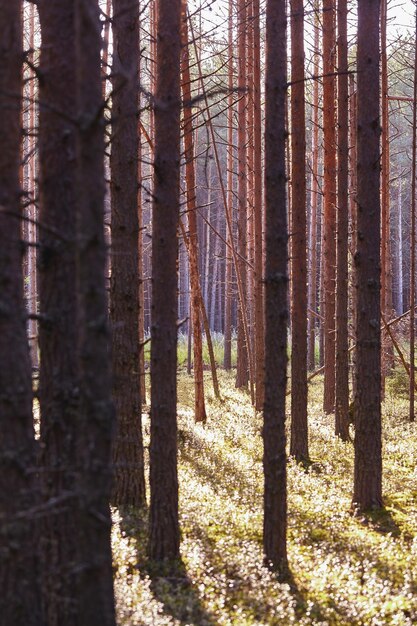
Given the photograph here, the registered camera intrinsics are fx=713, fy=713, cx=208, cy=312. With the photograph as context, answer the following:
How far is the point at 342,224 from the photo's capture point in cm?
1396

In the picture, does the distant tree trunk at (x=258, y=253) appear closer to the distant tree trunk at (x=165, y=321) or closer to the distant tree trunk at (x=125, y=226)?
the distant tree trunk at (x=125, y=226)

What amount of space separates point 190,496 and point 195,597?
128 inches

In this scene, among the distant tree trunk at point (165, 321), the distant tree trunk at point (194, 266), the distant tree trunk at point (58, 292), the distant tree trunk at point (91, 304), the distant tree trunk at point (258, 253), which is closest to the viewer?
the distant tree trunk at point (91, 304)

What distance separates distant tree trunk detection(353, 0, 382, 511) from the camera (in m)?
9.29

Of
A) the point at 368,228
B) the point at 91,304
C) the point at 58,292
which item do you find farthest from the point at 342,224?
the point at 91,304

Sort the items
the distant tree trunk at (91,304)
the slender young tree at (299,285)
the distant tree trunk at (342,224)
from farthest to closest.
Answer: the distant tree trunk at (342,224), the slender young tree at (299,285), the distant tree trunk at (91,304)

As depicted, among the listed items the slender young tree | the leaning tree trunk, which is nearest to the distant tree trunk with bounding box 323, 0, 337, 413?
the leaning tree trunk

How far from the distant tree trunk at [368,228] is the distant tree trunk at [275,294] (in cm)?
206

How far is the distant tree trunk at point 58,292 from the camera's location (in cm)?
527

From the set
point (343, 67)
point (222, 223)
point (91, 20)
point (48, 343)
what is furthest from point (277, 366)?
point (222, 223)

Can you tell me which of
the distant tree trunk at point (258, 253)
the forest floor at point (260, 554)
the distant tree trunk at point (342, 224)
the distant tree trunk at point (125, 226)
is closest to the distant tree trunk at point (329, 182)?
the distant tree trunk at point (258, 253)

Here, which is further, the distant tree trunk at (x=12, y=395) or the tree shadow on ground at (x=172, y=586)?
the tree shadow on ground at (x=172, y=586)

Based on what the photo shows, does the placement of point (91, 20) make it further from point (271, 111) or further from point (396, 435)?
point (396, 435)

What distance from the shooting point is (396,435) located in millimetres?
15359
